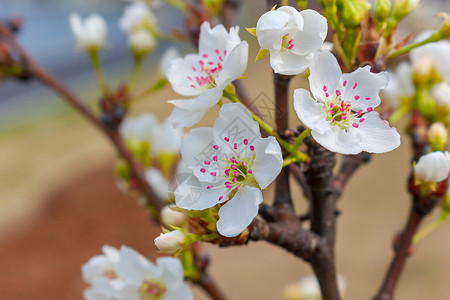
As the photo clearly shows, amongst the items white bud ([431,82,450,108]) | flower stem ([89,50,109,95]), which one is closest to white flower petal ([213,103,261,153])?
white bud ([431,82,450,108])

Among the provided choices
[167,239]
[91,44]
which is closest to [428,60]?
[167,239]

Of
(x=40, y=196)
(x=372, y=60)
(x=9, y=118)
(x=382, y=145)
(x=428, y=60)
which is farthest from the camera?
(x=9, y=118)

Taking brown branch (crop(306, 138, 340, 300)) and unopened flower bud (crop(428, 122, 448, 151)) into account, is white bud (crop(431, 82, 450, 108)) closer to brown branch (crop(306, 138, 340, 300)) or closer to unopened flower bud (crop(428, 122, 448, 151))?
Answer: unopened flower bud (crop(428, 122, 448, 151))

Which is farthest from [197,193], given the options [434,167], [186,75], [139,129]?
[139,129]

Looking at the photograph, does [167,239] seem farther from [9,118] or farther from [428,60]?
[9,118]

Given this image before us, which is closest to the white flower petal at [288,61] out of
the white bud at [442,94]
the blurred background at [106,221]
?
the white bud at [442,94]

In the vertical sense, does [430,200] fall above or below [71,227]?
above
